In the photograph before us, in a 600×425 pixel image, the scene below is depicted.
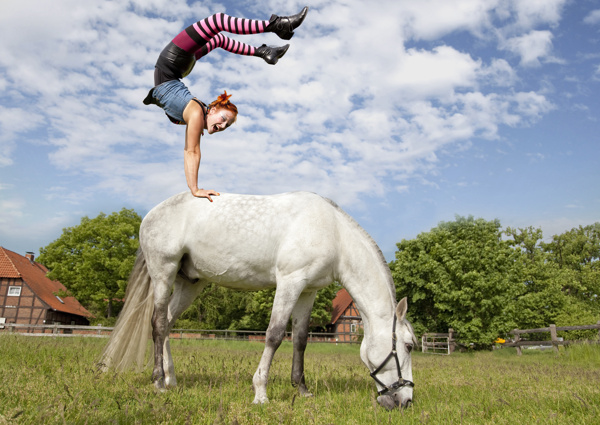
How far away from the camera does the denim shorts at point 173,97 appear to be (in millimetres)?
4012

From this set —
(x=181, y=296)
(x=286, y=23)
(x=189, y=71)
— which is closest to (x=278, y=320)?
(x=181, y=296)

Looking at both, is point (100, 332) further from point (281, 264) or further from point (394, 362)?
point (394, 362)

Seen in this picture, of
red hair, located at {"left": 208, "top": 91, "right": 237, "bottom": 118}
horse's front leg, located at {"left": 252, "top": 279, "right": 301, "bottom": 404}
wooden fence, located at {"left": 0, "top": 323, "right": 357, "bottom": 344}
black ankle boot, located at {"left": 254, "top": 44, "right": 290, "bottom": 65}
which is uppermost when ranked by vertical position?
black ankle boot, located at {"left": 254, "top": 44, "right": 290, "bottom": 65}

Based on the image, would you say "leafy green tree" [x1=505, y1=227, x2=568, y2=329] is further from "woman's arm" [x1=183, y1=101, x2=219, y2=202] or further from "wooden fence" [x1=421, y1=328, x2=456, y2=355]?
"woman's arm" [x1=183, y1=101, x2=219, y2=202]

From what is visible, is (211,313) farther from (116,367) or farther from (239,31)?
(239,31)

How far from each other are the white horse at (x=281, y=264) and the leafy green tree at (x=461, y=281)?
24543 millimetres

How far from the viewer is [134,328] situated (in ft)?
20.2

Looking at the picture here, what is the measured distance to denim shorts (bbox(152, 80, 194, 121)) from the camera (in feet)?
13.2

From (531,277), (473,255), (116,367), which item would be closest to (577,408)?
(116,367)

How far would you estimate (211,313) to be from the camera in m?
41.2

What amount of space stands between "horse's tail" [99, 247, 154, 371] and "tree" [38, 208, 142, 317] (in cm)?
3053

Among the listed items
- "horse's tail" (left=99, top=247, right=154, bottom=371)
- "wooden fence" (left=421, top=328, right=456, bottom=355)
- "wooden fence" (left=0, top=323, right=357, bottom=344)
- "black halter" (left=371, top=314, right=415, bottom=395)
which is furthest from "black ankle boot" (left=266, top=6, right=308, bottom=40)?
"wooden fence" (left=421, top=328, right=456, bottom=355)

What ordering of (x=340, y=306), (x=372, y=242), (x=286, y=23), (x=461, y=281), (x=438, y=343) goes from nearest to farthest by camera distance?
1. (x=286, y=23)
2. (x=372, y=242)
3. (x=438, y=343)
4. (x=461, y=281)
5. (x=340, y=306)

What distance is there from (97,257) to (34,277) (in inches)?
533
